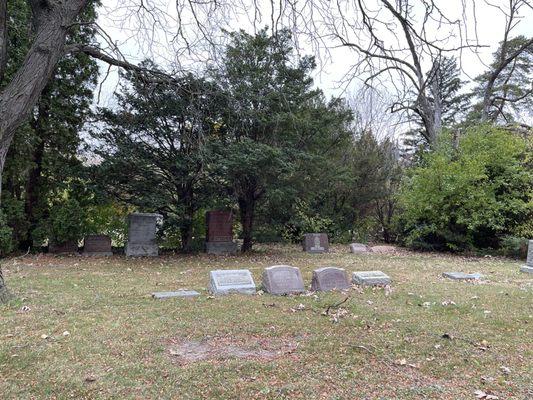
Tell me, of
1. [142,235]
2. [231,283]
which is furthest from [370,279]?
[142,235]

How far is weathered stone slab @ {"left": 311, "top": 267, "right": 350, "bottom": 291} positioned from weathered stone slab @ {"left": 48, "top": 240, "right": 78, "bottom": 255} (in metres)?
7.95

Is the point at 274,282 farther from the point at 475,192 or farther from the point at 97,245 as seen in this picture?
the point at 475,192

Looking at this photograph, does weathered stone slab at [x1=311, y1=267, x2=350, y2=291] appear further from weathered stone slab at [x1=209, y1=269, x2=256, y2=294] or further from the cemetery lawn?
weathered stone slab at [x1=209, y1=269, x2=256, y2=294]

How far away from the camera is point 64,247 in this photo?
1123 centimetres

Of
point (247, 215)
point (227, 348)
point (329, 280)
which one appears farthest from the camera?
point (247, 215)

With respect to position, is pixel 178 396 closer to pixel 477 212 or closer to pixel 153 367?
pixel 153 367

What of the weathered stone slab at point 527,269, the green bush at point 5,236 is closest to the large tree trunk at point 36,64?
the green bush at point 5,236

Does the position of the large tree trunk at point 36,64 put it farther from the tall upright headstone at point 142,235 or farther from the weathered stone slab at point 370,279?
the tall upright headstone at point 142,235

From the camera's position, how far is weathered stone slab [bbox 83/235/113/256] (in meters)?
11.2

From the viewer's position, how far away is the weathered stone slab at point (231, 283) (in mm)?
6186

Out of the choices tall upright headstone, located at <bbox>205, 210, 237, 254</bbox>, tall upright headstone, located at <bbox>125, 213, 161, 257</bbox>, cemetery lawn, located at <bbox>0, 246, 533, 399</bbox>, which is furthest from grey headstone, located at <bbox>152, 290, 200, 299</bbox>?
tall upright headstone, located at <bbox>205, 210, 237, 254</bbox>

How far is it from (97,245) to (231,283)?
261 inches

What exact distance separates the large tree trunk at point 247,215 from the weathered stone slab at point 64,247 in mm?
5008

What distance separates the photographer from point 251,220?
1252 cm
